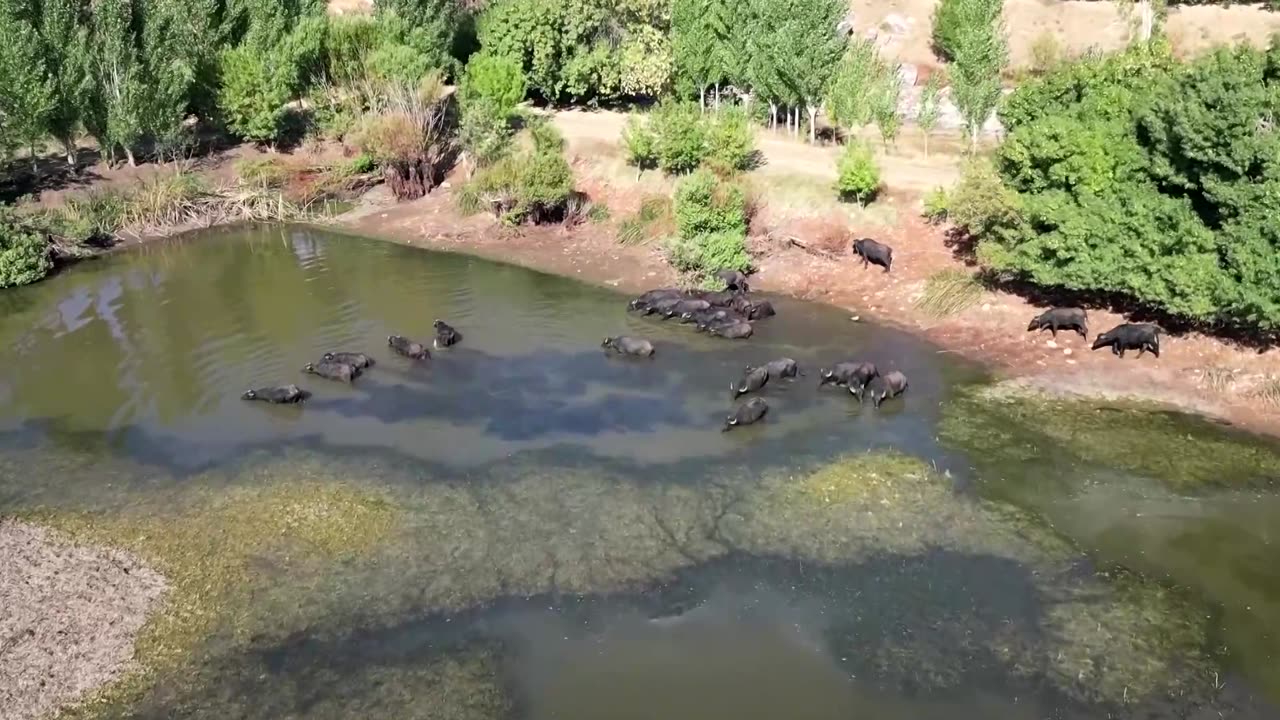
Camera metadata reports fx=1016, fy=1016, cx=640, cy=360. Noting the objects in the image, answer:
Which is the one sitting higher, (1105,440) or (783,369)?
(783,369)

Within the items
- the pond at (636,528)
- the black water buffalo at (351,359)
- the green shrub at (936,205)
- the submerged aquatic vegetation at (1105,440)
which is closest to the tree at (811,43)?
the green shrub at (936,205)

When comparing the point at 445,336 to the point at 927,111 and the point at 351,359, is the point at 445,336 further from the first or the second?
the point at 927,111

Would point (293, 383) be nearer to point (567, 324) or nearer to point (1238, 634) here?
point (567, 324)

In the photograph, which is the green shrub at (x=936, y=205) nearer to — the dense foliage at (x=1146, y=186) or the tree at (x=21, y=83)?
the dense foliage at (x=1146, y=186)

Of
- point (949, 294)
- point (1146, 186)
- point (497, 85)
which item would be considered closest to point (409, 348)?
point (949, 294)

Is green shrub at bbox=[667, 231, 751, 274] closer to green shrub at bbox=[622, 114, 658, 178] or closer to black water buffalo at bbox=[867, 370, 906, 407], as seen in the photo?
green shrub at bbox=[622, 114, 658, 178]

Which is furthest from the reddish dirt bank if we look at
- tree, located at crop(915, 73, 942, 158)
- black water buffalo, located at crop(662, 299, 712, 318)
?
tree, located at crop(915, 73, 942, 158)

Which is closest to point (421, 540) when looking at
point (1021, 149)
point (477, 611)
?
point (477, 611)
